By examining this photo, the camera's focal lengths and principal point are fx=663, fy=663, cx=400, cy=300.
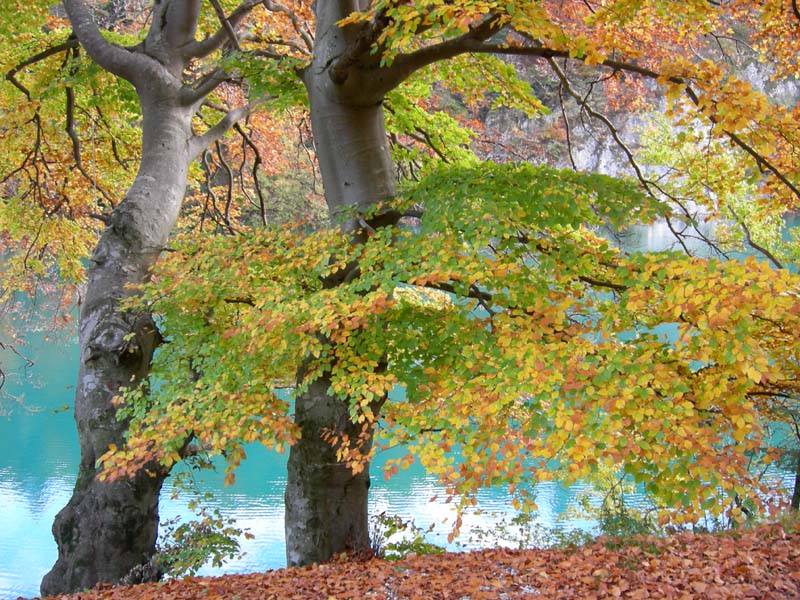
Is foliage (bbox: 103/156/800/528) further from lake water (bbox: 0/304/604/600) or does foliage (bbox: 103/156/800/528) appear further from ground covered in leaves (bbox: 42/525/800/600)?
lake water (bbox: 0/304/604/600)

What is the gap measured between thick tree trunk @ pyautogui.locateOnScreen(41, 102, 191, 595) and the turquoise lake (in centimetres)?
313

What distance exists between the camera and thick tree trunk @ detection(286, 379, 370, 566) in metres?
4.66

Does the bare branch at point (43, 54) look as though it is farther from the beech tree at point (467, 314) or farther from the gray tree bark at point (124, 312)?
the beech tree at point (467, 314)

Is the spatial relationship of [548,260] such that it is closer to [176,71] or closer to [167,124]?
[167,124]

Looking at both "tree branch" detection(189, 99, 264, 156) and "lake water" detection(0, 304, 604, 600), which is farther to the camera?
"lake water" detection(0, 304, 604, 600)

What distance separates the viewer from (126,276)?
5.14 m

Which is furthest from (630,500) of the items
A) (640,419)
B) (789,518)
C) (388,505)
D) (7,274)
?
(7,274)

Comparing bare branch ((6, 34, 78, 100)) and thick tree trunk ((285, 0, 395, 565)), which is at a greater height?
bare branch ((6, 34, 78, 100))

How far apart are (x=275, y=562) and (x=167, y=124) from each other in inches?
214

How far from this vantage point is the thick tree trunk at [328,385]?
15.3 ft

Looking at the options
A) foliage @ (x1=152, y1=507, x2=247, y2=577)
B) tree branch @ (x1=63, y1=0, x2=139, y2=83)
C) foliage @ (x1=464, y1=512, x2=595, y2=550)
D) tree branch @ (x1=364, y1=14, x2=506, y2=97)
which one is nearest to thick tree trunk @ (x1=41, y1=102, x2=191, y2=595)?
foliage @ (x1=152, y1=507, x2=247, y2=577)

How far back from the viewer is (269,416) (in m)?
3.89

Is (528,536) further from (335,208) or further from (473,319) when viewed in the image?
(335,208)

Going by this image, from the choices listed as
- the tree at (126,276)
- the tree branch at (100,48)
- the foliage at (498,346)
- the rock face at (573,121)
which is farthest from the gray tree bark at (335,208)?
the rock face at (573,121)
